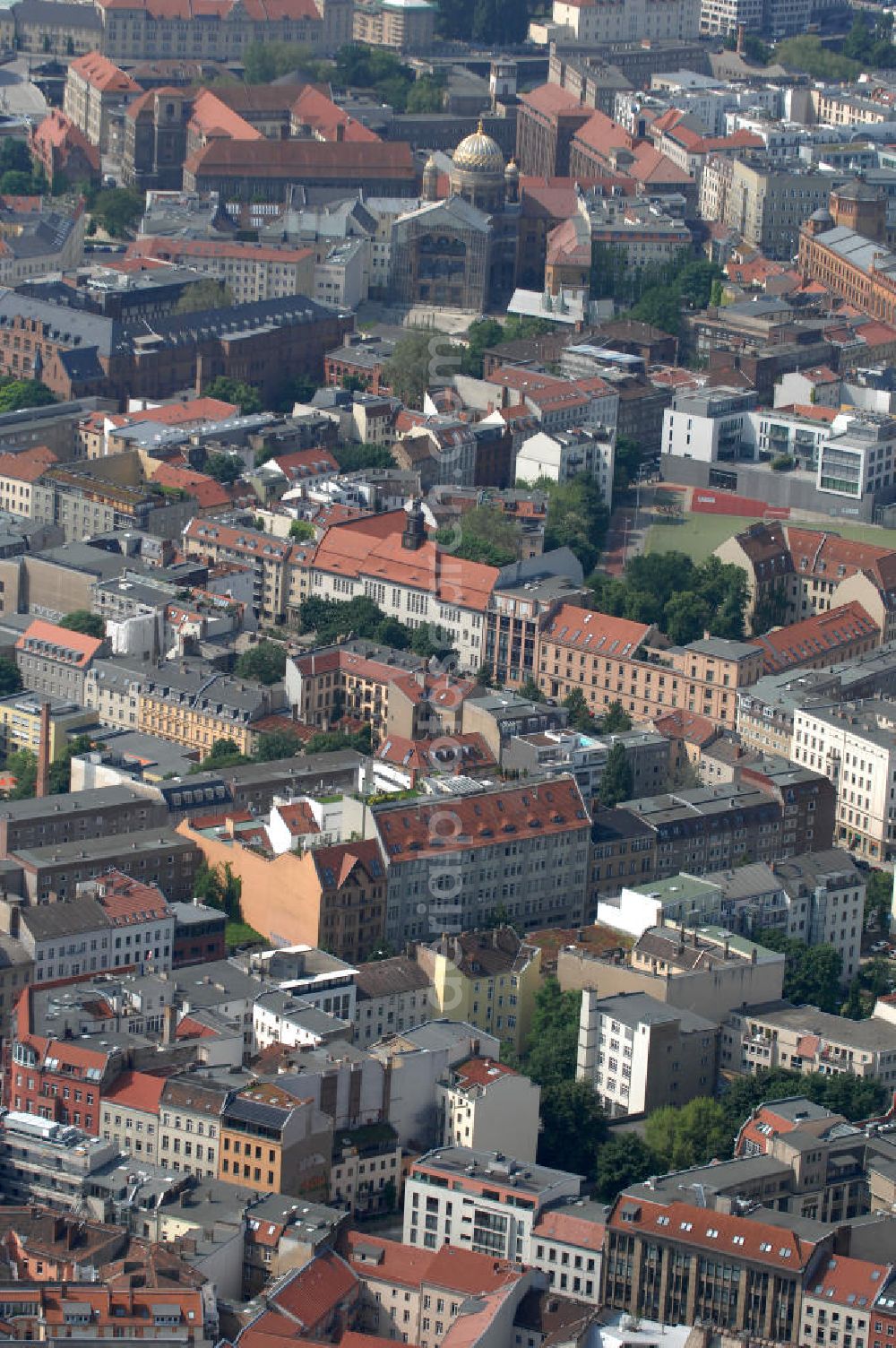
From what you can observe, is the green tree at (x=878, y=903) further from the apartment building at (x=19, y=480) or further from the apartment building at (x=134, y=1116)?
the apartment building at (x=19, y=480)

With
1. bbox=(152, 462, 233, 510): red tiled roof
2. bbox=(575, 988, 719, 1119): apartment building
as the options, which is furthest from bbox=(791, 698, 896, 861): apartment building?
bbox=(152, 462, 233, 510): red tiled roof

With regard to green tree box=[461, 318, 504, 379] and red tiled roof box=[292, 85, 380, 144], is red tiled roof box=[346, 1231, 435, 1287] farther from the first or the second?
red tiled roof box=[292, 85, 380, 144]

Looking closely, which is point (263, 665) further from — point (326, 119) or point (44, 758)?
point (326, 119)

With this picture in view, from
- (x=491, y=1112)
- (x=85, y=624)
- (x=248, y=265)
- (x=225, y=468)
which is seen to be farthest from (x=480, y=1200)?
(x=248, y=265)

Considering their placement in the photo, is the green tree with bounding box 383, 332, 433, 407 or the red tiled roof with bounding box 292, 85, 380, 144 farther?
the red tiled roof with bounding box 292, 85, 380, 144

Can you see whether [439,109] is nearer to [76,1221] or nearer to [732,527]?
[732,527]

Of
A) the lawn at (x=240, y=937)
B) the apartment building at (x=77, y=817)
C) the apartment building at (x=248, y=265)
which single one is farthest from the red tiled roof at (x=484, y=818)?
the apartment building at (x=248, y=265)
